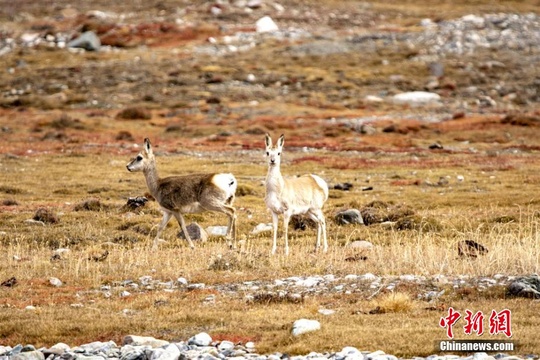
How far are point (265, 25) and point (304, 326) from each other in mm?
91913

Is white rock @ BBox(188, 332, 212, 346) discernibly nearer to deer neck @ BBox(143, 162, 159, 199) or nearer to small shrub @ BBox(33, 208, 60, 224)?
deer neck @ BBox(143, 162, 159, 199)

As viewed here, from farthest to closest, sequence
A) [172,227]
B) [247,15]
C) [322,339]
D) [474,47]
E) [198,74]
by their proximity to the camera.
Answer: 1. [247,15]
2. [474,47]
3. [198,74]
4. [172,227]
5. [322,339]

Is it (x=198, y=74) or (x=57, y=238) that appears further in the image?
(x=198, y=74)

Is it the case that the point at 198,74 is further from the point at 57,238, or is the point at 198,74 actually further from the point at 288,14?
the point at 57,238

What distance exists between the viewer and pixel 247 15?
359ft

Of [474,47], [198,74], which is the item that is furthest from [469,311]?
[474,47]

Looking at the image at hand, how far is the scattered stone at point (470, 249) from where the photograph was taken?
62.2ft

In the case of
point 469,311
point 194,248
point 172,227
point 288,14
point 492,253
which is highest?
point 469,311

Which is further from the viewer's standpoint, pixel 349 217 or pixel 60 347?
pixel 349 217

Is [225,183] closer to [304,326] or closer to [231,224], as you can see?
[231,224]

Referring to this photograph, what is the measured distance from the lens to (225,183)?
74.4ft

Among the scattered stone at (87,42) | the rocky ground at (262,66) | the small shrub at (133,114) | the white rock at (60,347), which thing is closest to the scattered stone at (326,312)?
the white rock at (60,347)

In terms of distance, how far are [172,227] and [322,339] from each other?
14304 mm

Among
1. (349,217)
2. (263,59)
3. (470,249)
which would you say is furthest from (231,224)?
(263,59)
